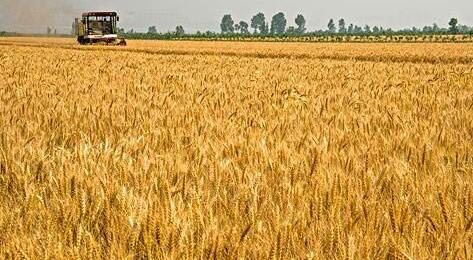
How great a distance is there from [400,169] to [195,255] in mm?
1031

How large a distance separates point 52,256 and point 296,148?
5.26ft

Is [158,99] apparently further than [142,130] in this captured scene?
Yes

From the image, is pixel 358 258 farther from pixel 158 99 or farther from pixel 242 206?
pixel 158 99

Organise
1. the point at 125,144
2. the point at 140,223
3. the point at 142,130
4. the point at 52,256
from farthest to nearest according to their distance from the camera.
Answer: the point at 142,130
the point at 125,144
the point at 140,223
the point at 52,256

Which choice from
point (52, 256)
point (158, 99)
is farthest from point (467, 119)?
point (52, 256)

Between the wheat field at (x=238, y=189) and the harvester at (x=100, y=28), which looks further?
the harvester at (x=100, y=28)

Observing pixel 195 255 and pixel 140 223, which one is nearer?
pixel 195 255

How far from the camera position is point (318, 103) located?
4.50 metres

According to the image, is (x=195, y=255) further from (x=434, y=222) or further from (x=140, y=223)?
(x=434, y=222)

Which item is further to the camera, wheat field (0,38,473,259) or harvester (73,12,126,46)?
harvester (73,12,126,46)

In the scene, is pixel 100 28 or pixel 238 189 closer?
pixel 238 189

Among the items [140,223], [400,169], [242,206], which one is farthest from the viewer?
[400,169]

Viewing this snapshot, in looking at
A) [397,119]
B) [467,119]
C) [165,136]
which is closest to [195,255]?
[165,136]

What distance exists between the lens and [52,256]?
1.11 meters
